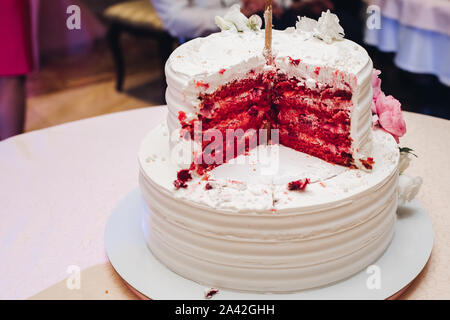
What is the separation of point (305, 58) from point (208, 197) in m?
0.67

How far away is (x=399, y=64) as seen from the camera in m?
4.30

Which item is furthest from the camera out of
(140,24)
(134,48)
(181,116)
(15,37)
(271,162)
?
(134,48)

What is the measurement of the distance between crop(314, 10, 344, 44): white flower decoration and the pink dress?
8.32ft

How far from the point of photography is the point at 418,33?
403cm

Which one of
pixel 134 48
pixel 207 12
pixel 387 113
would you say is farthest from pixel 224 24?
pixel 134 48

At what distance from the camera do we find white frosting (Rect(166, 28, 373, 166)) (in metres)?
1.85

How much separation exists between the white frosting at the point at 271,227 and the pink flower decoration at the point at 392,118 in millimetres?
213

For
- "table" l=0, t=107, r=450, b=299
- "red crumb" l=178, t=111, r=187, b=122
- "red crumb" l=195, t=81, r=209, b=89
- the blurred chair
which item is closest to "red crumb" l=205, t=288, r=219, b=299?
"table" l=0, t=107, r=450, b=299

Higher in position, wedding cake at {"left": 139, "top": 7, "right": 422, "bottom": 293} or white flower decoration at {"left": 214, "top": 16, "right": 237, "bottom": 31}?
white flower decoration at {"left": 214, "top": 16, "right": 237, "bottom": 31}

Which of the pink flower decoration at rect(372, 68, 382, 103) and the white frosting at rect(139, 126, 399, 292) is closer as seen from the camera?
the white frosting at rect(139, 126, 399, 292)

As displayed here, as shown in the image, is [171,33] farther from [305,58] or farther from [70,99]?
[305,58]

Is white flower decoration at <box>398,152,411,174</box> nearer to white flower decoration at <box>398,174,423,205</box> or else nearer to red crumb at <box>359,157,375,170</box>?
white flower decoration at <box>398,174,423,205</box>

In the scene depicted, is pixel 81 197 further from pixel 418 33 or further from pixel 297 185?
pixel 418 33

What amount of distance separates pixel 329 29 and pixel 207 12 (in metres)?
2.85
